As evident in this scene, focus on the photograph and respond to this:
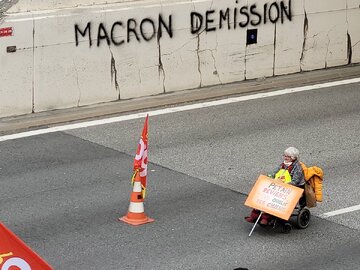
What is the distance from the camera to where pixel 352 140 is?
53.3 feet

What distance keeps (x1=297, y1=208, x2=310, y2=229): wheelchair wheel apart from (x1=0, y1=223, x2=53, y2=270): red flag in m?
6.37

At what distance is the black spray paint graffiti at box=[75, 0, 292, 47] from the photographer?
17.9 metres

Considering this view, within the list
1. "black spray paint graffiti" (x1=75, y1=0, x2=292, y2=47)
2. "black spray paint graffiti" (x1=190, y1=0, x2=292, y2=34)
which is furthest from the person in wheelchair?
"black spray paint graffiti" (x1=190, y1=0, x2=292, y2=34)

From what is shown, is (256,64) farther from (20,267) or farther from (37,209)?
(20,267)

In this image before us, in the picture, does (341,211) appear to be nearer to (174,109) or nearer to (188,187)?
(188,187)

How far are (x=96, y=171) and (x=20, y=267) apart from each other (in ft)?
27.0

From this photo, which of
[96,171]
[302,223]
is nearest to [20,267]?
[302,223]

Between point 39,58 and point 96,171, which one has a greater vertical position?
point 39,58

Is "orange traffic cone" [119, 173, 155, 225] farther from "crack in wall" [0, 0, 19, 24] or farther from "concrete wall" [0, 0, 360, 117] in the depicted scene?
"crack in wall" [0, 0, 19, 24]

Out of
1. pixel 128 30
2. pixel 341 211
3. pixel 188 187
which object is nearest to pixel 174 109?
pixel 128 30

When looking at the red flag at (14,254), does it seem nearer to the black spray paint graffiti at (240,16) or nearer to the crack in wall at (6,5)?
the crack in wall at (6,5)

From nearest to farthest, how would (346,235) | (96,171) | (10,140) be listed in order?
(346,235)
(96,171)
(10,140)

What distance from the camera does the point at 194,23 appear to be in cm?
1895

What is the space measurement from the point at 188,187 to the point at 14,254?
770 cm
